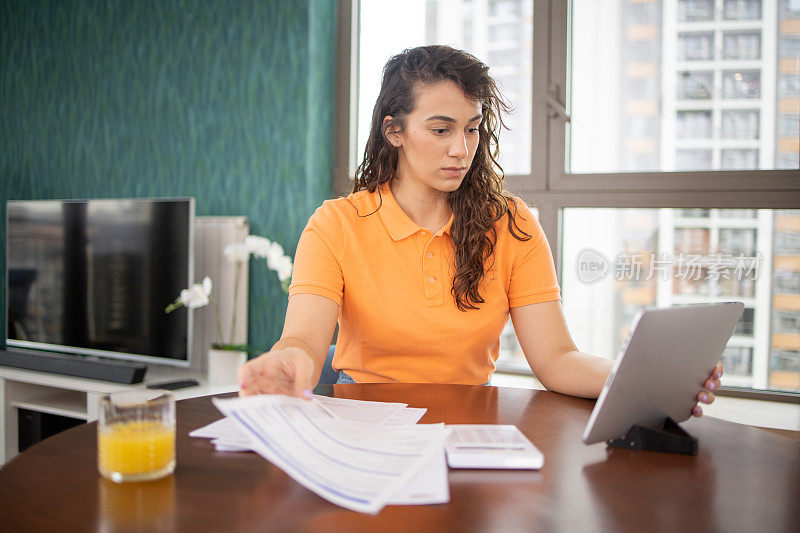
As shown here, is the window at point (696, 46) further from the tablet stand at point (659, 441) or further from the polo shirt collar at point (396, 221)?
the tablet stand at point (659, 441)

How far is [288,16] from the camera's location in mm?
2695

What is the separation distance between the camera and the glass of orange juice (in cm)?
70

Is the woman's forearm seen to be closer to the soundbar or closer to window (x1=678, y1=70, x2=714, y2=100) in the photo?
window (x1=678, y1=70, x2=714, y2=100)

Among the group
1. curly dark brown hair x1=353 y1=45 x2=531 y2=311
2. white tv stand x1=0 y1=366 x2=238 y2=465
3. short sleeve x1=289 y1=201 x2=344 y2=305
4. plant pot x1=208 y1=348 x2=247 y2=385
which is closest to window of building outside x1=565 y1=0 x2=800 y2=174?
curly dark brown hair x1=353 y1=45 x2=531 y2=311

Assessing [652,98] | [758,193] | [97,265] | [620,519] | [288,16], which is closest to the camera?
[620,519]

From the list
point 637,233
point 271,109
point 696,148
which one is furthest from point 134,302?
point 696,148

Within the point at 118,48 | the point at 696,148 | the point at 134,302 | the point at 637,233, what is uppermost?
the point at 118,48

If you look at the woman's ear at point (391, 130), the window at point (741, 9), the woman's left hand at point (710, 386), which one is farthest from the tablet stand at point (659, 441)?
the window at point (741, 9)

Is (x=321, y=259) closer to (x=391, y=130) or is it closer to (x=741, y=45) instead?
(x=391, y=130)

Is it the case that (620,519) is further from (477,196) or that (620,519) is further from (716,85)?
(716,85)

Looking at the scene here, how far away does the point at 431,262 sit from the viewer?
4.61ft

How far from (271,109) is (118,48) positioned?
956mm

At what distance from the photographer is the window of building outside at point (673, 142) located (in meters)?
2.21

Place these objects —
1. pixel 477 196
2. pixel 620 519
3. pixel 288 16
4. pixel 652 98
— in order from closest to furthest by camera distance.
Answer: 1. pixel 620 519
2. pixel 477 196
3. pixel 652 98
4. pixel 288 16
